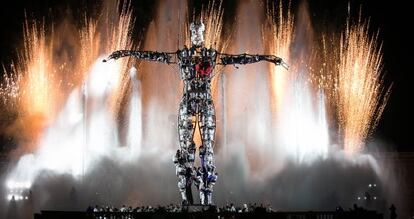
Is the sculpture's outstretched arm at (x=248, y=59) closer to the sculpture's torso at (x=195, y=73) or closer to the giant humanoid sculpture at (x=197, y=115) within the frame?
the giant humanoid sculpture at (x=197, y=115)

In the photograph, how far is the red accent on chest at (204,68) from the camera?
33.2 m

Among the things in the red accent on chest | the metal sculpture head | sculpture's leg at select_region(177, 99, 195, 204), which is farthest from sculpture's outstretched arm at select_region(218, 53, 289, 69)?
sculpture's leg at select_region(177, 99, 195, 204)

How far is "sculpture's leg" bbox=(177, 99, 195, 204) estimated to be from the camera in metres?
32.5

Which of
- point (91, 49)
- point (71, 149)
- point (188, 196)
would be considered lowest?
point (188, 196)

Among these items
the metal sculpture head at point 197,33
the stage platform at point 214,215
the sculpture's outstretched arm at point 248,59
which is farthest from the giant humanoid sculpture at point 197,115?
the stage platform at point 214,215

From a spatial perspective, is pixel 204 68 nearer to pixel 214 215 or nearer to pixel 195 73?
pixel 195 73

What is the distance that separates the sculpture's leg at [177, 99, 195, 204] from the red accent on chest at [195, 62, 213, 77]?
1647mm

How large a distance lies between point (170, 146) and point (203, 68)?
18.1 metres

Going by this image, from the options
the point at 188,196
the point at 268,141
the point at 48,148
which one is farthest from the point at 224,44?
the point at 188,196

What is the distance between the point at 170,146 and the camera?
50.6 metres

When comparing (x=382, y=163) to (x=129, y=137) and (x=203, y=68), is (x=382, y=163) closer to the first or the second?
(x=129, y=137)

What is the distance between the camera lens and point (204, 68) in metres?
33.3

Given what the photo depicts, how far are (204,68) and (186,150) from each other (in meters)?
4.22

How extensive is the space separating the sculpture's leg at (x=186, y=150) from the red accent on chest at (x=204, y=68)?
1647 millimetres
